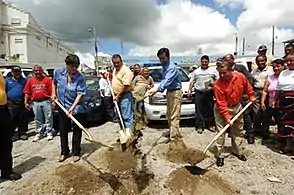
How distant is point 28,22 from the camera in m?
48.5

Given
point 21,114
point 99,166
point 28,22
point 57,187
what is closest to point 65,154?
point 99,166

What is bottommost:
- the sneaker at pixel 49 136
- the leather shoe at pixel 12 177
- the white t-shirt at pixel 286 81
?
the leather shoe at pixel 12 177

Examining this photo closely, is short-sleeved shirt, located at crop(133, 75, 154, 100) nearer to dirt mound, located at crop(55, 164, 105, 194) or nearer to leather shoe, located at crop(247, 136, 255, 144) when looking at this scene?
leather shoe, located at crop(247, 136, 255, 144)

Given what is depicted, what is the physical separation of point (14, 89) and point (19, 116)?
65 cm

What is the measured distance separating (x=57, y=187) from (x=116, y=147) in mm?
1758

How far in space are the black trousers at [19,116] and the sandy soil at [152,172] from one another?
1.17m

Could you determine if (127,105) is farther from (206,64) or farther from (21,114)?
(21,114)

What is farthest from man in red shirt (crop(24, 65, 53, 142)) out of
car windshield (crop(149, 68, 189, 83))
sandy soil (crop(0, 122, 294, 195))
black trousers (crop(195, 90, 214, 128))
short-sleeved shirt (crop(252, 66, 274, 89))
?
short-sleeved shirt (crop(252, 66, 274, 89))

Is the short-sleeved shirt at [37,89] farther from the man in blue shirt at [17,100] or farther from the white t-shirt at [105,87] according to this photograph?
the white t-shirt at [105,87]

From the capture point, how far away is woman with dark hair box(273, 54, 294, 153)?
5504 mm

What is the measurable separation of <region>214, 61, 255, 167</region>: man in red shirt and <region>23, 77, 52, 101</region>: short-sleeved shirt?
158 inches

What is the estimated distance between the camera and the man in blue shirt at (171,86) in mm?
5859

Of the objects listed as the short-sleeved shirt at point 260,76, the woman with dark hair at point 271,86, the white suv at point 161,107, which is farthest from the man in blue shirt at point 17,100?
the woman with dark hair at point 271,86

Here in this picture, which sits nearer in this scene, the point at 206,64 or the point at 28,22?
the point at 206,64
